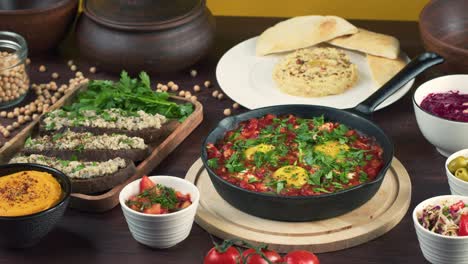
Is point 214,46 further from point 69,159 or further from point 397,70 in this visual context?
point 69,159

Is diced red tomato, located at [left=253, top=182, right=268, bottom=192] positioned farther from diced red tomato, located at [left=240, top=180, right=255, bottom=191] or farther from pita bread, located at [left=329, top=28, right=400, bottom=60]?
pita bread, located at [left=329, top=28, right=400, bottom=60]

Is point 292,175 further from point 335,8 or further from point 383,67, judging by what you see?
point 335,8

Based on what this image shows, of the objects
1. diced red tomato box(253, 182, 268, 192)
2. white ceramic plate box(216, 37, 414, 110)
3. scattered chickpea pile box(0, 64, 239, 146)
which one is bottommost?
scattered chickpea pile box(0, 64, 239, 146)

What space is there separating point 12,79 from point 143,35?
1.95 ft

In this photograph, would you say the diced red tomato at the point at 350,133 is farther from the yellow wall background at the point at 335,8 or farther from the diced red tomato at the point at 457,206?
the yellow wall background at the point at 335,8

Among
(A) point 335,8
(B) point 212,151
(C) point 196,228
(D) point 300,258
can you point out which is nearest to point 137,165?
(B) point 212,151

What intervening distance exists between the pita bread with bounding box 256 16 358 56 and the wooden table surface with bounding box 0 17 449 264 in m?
0.29

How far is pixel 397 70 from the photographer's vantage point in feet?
14.0

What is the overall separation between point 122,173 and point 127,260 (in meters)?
0.39

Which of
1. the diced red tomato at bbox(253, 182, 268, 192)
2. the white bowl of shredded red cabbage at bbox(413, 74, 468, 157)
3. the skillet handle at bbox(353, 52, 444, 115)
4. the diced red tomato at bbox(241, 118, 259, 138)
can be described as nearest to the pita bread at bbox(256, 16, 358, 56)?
the skillet handle at bbox(353, 52, 444, 115)

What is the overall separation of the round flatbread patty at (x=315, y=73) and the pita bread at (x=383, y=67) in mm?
90

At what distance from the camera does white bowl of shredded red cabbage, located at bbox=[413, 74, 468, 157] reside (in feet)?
12.0

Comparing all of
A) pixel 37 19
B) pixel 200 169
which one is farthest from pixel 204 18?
pixel 200 169

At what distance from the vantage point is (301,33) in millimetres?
4516
